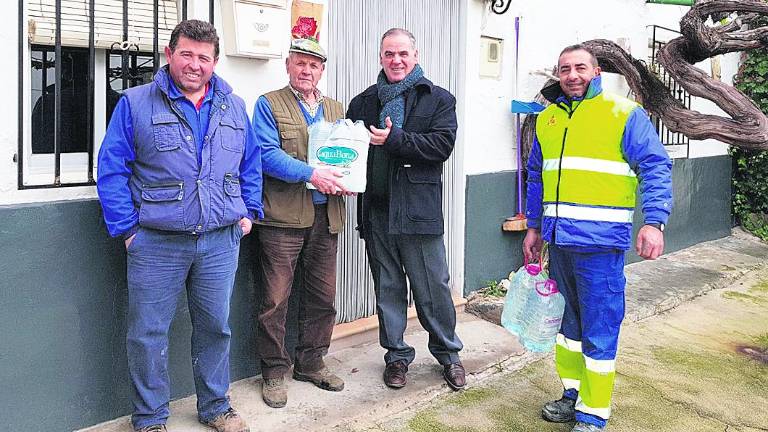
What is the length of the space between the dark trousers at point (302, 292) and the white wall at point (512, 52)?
1919mm

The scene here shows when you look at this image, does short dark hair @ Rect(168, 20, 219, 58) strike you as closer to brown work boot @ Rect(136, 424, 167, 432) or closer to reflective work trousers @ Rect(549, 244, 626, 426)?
brown work boot @ Rect(136, 424, 167, 432)

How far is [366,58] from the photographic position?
475 centimetres

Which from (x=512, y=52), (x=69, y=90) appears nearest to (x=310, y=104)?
(x=69, y=90)

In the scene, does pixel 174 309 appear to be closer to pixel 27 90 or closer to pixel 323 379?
pixel 323 379

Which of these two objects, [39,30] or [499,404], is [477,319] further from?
[39,30]

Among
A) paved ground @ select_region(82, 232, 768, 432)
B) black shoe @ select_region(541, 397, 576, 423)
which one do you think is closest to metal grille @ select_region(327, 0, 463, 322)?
paved ground @ select_region(82, 232, 768, 432)

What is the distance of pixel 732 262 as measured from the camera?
7.90 m

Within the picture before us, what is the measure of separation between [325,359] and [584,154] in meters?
2.06

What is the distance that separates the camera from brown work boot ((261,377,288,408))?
12.3ft

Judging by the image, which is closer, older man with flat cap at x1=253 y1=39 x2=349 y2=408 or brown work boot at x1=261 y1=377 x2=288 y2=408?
older man with flat cap at x1=253 y1=39 x2=349 y2=408

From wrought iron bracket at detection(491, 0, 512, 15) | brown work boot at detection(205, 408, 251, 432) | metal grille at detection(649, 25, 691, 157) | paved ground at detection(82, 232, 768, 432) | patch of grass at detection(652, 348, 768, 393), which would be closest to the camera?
brown work boot at detection(205, 408, 251, 432)

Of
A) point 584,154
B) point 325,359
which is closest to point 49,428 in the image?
point 325,359

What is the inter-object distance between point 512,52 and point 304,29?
228 centimetres

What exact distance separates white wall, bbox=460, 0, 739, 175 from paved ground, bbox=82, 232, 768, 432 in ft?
4.71
